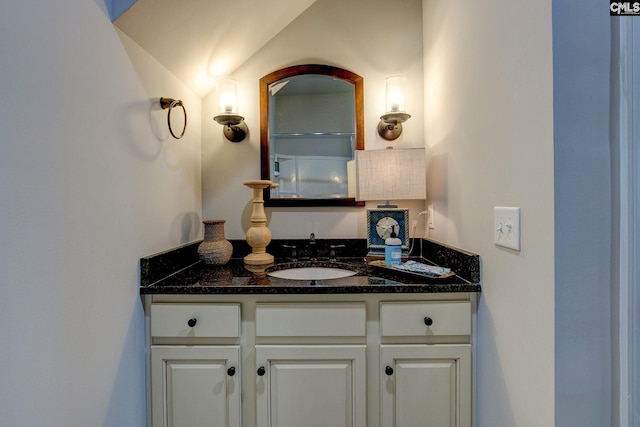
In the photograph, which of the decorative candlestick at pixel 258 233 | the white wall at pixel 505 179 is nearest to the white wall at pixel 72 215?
the decorative candlestick at pixel 258 233

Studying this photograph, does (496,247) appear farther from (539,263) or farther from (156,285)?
(156,285)

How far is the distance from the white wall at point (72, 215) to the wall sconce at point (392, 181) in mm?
893

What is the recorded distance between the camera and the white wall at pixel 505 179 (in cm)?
69

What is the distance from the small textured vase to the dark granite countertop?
0.13 ft

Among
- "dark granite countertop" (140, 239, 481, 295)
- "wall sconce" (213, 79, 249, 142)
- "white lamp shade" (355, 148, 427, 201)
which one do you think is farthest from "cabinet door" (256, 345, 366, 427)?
"wall sconce" (213, 79, 249, 142)

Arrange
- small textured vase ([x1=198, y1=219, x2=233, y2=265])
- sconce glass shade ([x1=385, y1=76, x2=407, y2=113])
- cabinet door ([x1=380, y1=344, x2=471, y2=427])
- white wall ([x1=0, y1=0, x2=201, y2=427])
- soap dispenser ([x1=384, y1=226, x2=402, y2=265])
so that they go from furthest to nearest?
sconce glass shade ([x1=385, y1=76, x2=407, y2=113]) → small textured vase ([x1=198, y1=219, x2=233, y2=265]) → soap dispenser ([x1=384, y1=226, x2=402, y2=265]) → cabinet door ([x1=380, y1=344, x2=471, y2=427]) → white wall ([x1=0, y1=0, x2=201, y2=427])

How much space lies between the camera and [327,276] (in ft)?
4.60

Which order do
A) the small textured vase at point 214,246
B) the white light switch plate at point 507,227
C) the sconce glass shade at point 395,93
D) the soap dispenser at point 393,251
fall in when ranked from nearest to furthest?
the white light switch plate at point 507,227 < the soap dispenser at point 393,251 < the small textured vase at point 214,246 < the sconce glass shade at point 395,93

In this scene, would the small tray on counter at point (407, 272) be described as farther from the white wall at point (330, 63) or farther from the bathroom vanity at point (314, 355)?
the white wall at point (330, 63)

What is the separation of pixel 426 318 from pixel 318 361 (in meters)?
0.41

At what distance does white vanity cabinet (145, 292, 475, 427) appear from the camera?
3.38ft

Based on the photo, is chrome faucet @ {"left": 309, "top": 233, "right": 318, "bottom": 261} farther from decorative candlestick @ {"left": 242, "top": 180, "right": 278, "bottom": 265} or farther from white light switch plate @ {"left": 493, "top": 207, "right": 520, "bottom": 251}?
white light switch plate @ {"left": 493, "top": 207, "right": 520, "bottom": 251}

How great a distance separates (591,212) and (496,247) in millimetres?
278

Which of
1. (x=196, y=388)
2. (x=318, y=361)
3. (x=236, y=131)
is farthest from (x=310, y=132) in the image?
(x=196, y=388)
